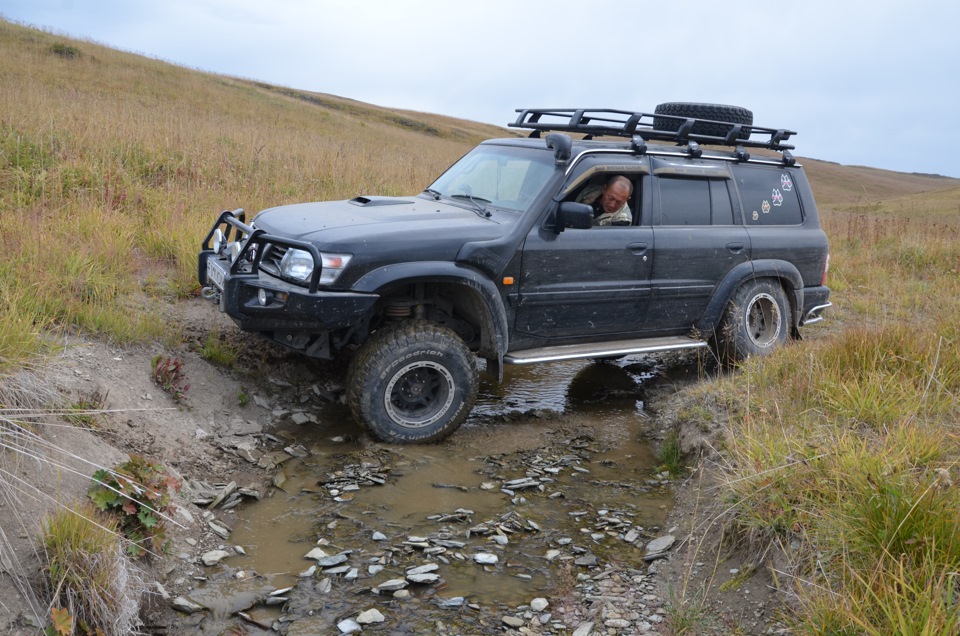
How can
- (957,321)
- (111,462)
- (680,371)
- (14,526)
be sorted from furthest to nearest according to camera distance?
(680,371)
(957,321)
(111,462)
(14,526)

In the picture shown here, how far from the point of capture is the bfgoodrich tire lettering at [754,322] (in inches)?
273

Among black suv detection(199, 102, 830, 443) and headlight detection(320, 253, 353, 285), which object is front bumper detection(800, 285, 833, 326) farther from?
headlight detection(320, 253, 353, 285)

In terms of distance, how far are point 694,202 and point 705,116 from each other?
113 cm

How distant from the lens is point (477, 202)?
20.2ft

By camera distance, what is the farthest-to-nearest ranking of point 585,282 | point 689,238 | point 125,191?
point 125,191
point 689,238
point 585,282

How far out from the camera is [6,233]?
654 cm

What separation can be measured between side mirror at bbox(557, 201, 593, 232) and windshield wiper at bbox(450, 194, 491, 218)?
1.88 ft

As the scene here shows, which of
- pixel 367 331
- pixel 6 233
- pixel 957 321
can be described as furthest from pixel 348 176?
pixel 957 321

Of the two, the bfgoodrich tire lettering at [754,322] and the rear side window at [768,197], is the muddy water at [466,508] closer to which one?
the bfgoodrich tire lettering at [754,322]

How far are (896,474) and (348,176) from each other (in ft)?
37.0

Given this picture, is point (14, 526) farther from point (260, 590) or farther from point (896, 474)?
point (896, 474)

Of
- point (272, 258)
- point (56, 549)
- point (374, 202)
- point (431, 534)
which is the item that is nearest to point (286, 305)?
point (272, 258)

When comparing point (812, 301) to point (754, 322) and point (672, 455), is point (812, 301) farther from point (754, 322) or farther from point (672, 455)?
point (672, 455)

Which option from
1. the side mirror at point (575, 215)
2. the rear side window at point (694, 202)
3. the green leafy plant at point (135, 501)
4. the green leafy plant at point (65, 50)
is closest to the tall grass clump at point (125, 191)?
the green leafy plant at point (135, 501)
